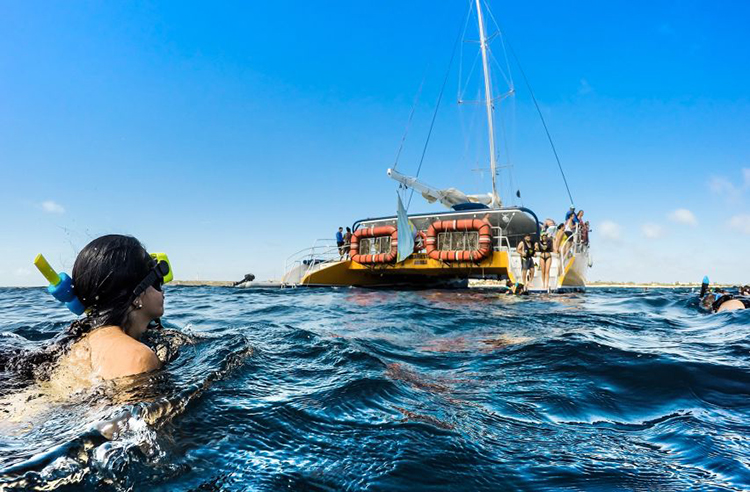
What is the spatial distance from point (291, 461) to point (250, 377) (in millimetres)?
1339

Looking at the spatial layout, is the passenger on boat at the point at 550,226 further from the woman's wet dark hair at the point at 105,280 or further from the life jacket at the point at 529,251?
the woman's wet dark hair at the point at 105,280

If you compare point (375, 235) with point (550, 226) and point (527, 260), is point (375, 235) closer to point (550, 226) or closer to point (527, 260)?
point (527, 260)

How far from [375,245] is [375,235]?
1.72ft

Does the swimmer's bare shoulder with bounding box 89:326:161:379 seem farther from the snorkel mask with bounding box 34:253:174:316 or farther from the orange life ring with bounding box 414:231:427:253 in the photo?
the orange life ring with bounding box 414:231:427:253

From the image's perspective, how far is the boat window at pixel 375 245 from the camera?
2016cm

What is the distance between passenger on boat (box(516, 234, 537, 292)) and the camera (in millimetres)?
16281

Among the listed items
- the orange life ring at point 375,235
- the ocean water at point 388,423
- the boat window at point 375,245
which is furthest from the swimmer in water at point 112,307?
the boat window at point 375,245

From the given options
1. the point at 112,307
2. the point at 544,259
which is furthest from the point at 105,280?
the point at 544,259

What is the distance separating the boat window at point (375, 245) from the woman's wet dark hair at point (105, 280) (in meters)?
17.5

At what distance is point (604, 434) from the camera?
216cm

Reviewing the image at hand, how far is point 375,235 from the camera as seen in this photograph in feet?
66.4

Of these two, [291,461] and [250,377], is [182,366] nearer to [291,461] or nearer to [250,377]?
[250,377]

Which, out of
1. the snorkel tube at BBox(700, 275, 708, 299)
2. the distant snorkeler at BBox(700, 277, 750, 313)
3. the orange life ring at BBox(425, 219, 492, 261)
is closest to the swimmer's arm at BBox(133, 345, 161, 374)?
the distant snorkeler at BBox(700, 277, 750, 313)

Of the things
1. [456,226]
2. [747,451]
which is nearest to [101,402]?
[747,451]
